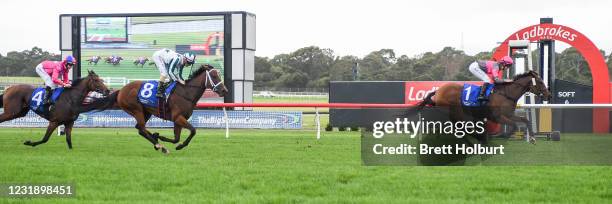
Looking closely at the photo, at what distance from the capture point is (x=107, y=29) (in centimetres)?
2278

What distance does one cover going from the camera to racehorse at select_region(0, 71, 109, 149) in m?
12.4

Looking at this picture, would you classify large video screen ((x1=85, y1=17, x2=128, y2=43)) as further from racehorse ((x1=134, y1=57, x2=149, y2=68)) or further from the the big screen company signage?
the the big screen company signage

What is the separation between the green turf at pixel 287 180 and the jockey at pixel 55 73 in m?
1.91

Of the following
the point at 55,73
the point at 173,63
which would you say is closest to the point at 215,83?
the point at 173,63

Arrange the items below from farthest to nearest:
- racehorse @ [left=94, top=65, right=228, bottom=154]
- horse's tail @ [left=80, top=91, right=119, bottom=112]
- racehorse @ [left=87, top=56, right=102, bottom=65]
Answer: racehorse @ [left=87, top=56, right=102, bottom=65] < horse's tail @ [left=80, top=91, right=119, bottom=112] < racehorse @ [left=94, top=65, right=228, bottom=154]

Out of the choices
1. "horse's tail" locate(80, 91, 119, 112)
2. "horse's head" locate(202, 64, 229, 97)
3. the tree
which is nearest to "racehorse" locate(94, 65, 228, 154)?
"horse's head" locate(202, 64, 229, 97)

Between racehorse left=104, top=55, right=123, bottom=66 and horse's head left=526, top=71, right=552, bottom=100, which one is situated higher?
racehorse left=104, top=55, right=123, bottom=66

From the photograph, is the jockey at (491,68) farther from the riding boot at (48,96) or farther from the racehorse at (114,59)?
the racehorse at (114,59)

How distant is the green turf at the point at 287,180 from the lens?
6.77m

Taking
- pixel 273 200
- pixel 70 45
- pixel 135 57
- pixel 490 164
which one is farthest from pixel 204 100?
pixel 273 200

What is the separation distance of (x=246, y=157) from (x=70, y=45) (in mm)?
13735

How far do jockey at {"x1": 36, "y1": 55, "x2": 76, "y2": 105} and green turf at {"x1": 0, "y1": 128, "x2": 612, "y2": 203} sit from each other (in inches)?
75.1

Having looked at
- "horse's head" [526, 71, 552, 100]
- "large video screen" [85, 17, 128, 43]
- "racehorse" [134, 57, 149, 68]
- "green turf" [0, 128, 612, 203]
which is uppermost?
"large video screen" [85, 17, 128, 43]

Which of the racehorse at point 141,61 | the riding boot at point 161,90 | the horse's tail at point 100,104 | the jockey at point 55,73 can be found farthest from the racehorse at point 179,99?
the racehorse at point 141,61
